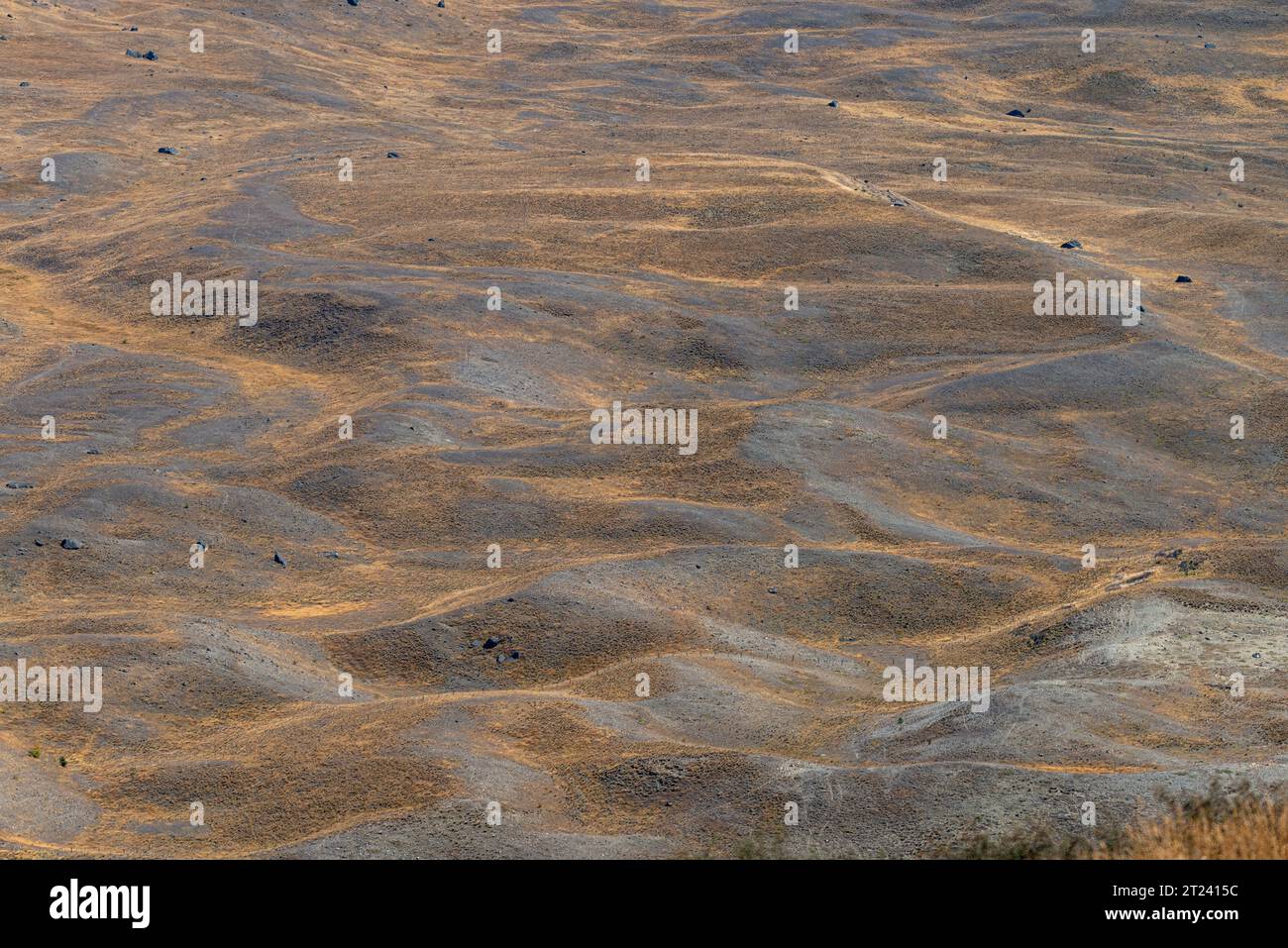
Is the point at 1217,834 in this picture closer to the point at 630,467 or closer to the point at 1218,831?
the point at 1218,831

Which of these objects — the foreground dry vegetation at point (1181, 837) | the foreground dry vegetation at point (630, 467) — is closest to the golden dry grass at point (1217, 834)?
the foreground dry vegetation at point (1181, 837)

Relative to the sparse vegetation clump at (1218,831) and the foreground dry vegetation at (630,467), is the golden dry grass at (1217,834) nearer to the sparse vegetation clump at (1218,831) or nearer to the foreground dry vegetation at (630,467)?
the sparse vegetation clump at (1218,831)

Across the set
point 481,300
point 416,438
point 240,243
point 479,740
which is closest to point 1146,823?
point 479,740

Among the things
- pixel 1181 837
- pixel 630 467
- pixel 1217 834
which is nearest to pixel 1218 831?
pixel 1217 834

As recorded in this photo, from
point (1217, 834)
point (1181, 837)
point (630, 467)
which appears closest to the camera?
point (1217, 834)

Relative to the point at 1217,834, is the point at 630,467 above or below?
below

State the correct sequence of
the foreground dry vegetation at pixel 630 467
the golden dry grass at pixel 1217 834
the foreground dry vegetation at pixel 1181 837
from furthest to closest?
the foreground dry vegetation at pixel 630 467 < the foreground dry vegetation at pixel 1181 837 < the golden dry grass at pixel 1217 834

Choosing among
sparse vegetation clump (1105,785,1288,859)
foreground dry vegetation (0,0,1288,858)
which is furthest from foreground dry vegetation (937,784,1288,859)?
foreground dry vegetation (0,0,1288,858)

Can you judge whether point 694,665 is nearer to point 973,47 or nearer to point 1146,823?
point 1146,823
